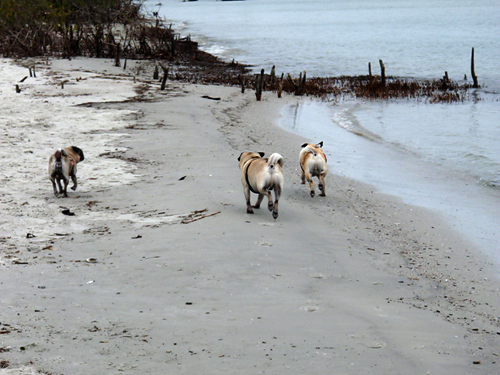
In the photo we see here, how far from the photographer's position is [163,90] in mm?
22219

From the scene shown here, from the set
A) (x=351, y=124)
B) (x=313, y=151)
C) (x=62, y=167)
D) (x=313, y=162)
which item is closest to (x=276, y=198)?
(x=313, y=162)

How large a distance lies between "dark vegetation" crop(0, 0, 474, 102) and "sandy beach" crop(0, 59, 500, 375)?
1463 cm

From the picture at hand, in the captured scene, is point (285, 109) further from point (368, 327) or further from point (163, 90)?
point (368, 327)

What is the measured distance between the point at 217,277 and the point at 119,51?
79.2ft

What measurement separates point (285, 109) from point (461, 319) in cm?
1803

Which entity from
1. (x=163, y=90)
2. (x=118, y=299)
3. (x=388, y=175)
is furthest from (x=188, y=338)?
(x=163, y=90)

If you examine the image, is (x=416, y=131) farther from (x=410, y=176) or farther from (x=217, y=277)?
(x=217, y=277)

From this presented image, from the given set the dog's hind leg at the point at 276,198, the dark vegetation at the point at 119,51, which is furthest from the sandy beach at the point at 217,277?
the dark vegetation at the point at 119,51

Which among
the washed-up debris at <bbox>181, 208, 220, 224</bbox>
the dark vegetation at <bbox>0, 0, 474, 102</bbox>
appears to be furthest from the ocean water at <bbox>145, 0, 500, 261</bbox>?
the washed-up debris at <bbox>181, 208, 220, 224</bbox>

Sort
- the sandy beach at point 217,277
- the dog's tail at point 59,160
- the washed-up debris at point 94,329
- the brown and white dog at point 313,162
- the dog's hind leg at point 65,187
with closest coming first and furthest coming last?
the sandy beach at point 217,277
the washed-up debris at point 94,329
the dog's tail at point 59,160
the dog's hind leg at point 65,187
the brown and white dog at point 313,162

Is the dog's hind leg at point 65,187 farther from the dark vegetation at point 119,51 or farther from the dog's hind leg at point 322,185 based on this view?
the dark vegetation at point 119,51

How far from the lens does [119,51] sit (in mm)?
27953

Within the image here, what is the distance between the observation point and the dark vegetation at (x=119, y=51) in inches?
1109

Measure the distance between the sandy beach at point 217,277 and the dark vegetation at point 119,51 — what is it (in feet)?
48.0
